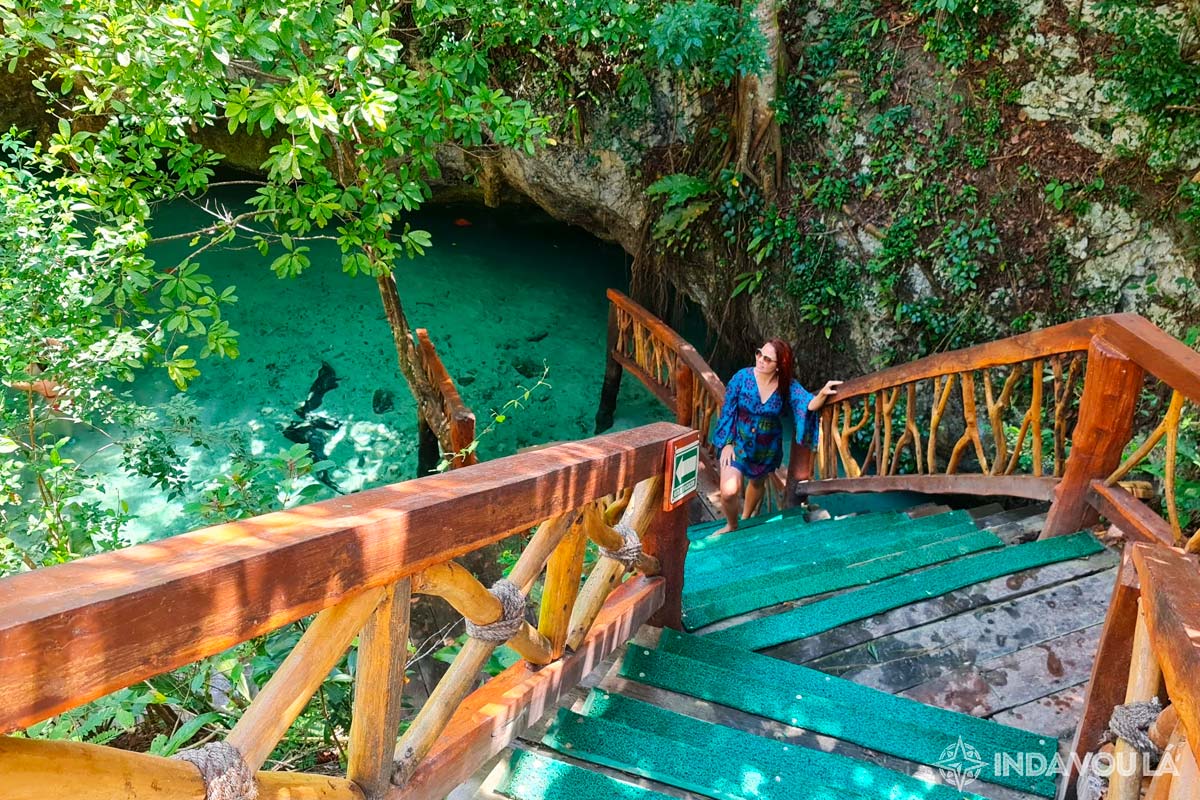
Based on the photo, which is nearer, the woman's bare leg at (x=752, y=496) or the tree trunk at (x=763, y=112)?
the woman's bare leg at (x=752, y=496)

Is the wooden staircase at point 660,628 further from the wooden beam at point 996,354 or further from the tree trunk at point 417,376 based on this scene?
the tree trunk at point 417,376

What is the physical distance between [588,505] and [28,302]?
3.57m

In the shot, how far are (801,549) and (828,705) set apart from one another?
180 centimetres

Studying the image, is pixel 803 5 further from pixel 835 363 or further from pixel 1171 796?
pixel 1171 796

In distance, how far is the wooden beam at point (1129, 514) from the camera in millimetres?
3152

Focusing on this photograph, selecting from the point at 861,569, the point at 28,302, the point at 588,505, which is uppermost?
the point at 28,302

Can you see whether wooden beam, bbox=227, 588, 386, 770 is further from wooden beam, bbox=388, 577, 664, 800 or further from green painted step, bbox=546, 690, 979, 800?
green painted step, bbox=546, 690, 979, 800

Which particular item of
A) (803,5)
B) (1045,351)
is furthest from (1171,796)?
(803,5)

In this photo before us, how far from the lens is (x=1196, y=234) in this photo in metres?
5.87

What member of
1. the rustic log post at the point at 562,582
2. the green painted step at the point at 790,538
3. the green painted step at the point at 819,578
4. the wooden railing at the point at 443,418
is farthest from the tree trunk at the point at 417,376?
the rustic log post at the point at 562,582

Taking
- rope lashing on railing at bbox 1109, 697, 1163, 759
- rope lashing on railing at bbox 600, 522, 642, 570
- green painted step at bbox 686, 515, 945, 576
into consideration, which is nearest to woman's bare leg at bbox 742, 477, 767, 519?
green painted step at bbox 686, 515, 945, 576

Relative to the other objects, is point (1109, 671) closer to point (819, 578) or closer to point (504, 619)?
point (819, 578)

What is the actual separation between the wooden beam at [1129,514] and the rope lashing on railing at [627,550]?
207 centimetres

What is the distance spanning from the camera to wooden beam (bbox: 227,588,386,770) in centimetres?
128
